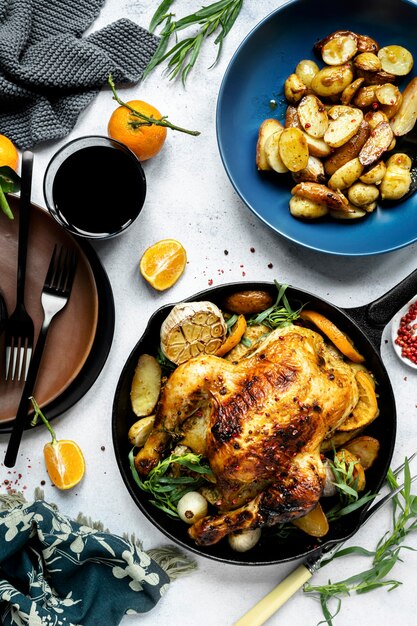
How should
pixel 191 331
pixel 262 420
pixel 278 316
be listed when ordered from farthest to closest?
1. pixel 278 316
2. pixel 191 331
3. pixel 262 420

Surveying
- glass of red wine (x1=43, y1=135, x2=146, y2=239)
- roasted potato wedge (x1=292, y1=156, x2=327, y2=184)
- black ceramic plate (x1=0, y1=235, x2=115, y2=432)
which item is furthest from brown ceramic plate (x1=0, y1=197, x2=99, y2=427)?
roasted potato wedge (x1=292, y1=156, x2=327, y2=184)

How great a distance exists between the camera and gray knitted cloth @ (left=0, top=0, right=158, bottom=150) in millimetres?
2189

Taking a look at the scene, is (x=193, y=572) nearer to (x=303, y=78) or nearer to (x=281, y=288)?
(x=281, y=288)

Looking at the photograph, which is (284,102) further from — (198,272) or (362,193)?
(198,272)

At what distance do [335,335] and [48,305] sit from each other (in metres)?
0.90

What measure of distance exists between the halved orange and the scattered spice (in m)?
1.10

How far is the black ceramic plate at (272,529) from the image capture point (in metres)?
2.05

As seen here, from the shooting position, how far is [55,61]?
86.4 inches

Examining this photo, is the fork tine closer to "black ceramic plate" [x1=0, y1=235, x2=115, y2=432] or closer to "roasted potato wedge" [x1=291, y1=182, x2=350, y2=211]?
"black ceramic plate" [x1=0, y1=235, x2=115, y2=432]

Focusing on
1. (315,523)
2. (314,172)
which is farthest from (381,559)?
(314,172)

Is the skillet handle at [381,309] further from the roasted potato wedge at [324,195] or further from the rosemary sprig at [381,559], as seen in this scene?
the rosemary sprig at [381,559]

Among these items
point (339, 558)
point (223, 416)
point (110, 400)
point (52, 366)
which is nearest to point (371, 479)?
point (339, 558)

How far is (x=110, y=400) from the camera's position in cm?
228

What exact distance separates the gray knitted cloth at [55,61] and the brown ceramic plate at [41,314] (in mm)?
304
